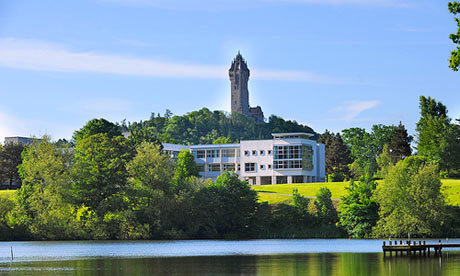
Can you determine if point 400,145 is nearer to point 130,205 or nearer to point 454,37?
point 130,205

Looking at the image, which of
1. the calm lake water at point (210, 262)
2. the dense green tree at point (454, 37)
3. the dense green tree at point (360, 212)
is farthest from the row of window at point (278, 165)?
the dense green tree at point (454, 37)

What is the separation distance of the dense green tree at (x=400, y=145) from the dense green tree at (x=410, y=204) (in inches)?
2412

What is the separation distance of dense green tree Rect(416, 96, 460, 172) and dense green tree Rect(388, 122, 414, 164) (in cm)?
580

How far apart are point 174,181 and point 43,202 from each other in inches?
754

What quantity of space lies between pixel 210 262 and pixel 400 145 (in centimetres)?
11166

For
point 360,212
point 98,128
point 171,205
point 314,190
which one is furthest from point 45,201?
point 314,190

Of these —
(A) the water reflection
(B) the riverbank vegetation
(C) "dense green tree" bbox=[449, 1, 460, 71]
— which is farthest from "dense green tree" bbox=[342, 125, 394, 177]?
(C) "dense green tree" bbox=[449, 1, 460, 71]

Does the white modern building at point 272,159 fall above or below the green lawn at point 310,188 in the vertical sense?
above

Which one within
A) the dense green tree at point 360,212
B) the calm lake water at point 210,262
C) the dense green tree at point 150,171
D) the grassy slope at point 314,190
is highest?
the dense green tree at point 150,171

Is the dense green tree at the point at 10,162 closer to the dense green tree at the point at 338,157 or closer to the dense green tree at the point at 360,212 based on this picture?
the dense green tree at the point at 338,157

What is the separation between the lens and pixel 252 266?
52.6 metres

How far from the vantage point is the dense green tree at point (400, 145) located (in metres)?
160

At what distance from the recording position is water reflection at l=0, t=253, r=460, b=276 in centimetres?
4747

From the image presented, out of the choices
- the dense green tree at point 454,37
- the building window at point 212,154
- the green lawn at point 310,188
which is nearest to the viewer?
the dense green tree at point 454,37
